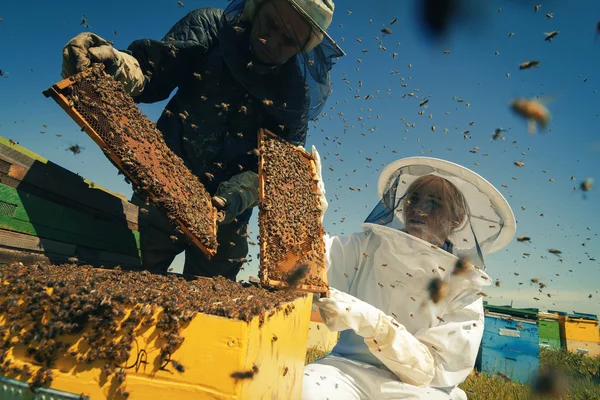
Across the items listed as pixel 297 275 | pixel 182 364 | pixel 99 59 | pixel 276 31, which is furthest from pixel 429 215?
pixel 99 59

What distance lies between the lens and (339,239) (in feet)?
13.6

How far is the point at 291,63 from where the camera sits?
3918 millimetres

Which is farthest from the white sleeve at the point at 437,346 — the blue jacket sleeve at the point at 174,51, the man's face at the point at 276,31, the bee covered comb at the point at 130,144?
the blue jacket sleeve at the point at 174,51

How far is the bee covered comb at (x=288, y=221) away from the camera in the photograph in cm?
269

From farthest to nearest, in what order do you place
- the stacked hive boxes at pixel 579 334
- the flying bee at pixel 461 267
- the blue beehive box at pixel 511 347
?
the stacked hive boxes at pixel 579 334 → the blue beehive box at pixel 511 347 → the flying bee at pixel 461 267

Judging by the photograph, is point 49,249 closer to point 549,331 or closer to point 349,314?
point 349,314

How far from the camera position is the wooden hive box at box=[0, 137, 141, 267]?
235 centimetres

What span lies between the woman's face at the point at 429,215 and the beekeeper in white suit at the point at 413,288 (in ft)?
0.04

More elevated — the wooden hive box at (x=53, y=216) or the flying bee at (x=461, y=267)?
the flying bee at (x=461, y=267)

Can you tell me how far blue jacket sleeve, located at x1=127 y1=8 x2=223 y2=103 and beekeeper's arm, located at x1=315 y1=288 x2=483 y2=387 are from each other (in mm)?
2710

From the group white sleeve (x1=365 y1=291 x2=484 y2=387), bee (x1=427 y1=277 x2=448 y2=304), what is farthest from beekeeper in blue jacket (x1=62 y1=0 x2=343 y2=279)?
bee (x1=427 y1=277 x2=448 y2=304)

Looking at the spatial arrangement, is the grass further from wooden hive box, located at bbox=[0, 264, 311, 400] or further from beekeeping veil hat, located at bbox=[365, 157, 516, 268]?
wooden hive box, located at bbox=[0, 264, 311, 400]

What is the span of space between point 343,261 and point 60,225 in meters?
2.69

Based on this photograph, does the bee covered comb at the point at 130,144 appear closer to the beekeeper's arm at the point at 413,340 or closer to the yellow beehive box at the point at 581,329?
the beekeeper's arm at the point at 413,340
